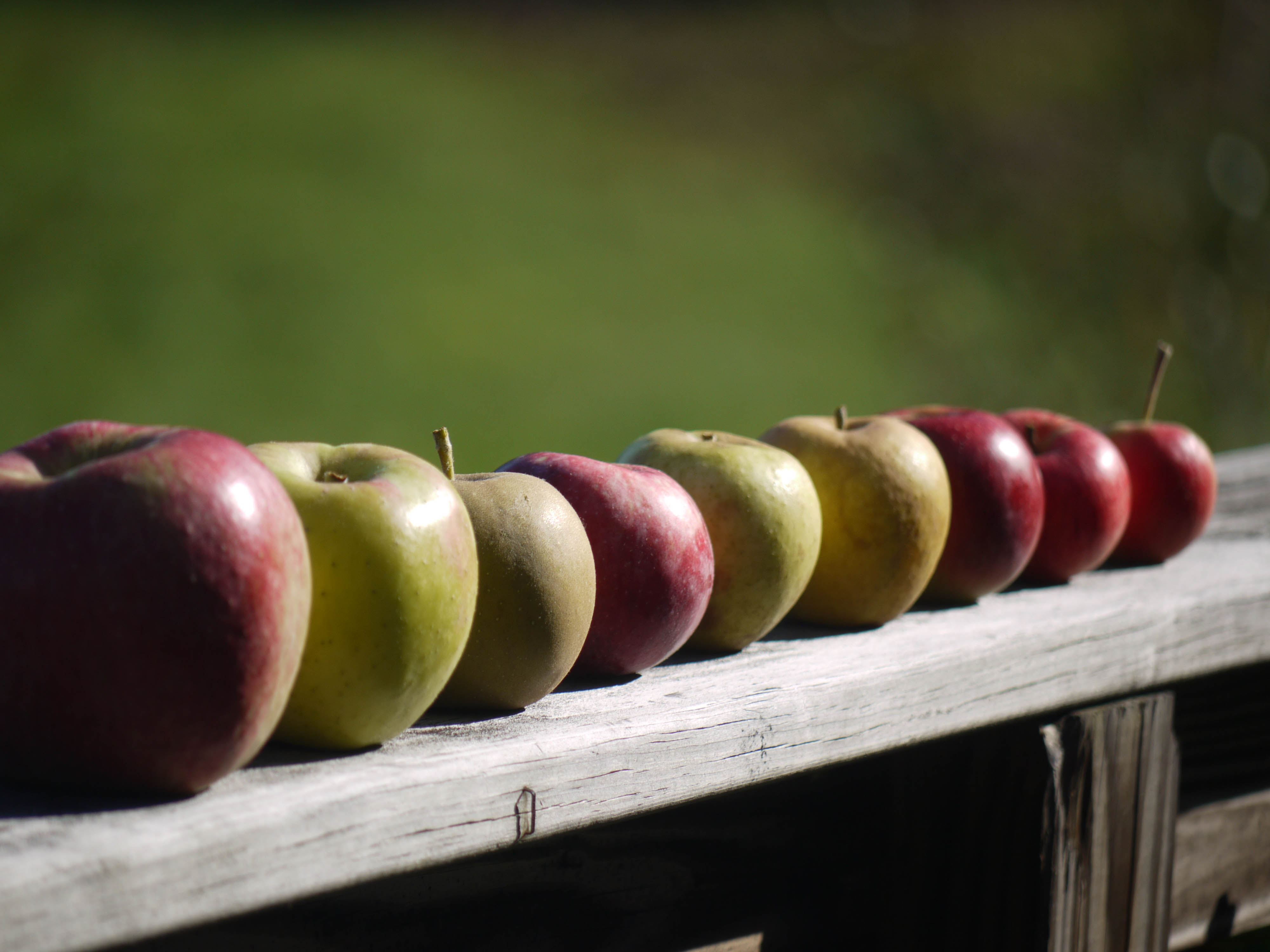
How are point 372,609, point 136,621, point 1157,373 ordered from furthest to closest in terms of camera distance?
point 1157,373 < point 372,609 < point 136,621

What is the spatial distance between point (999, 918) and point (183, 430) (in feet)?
3.39

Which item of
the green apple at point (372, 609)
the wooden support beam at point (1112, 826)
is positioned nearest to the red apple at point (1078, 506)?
the wooden support beam at point (1112, 826)

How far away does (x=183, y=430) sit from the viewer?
29.6 inches

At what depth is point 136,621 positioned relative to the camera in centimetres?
67

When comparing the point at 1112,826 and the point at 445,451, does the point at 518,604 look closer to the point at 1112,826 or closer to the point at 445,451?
the point at 445,451

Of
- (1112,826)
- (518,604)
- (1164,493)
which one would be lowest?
(1112,826)

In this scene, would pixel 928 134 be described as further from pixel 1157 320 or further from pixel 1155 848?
pixel 1155 848

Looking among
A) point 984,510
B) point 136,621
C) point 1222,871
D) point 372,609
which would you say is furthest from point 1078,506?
point 136,621

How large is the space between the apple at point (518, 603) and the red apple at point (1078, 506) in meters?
→ 0.85

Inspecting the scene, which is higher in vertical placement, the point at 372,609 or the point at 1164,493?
the point at 372,609

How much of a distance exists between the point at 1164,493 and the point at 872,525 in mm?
677

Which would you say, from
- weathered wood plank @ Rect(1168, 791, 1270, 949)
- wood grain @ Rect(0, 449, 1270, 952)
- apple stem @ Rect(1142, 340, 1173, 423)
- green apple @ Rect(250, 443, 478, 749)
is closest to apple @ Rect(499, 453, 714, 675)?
wood grain @ Rect(0, 449, 1270, 952)

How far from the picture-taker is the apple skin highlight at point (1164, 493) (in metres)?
1.72

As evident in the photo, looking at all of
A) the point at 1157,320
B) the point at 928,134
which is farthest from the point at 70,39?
the point at 1157,320
